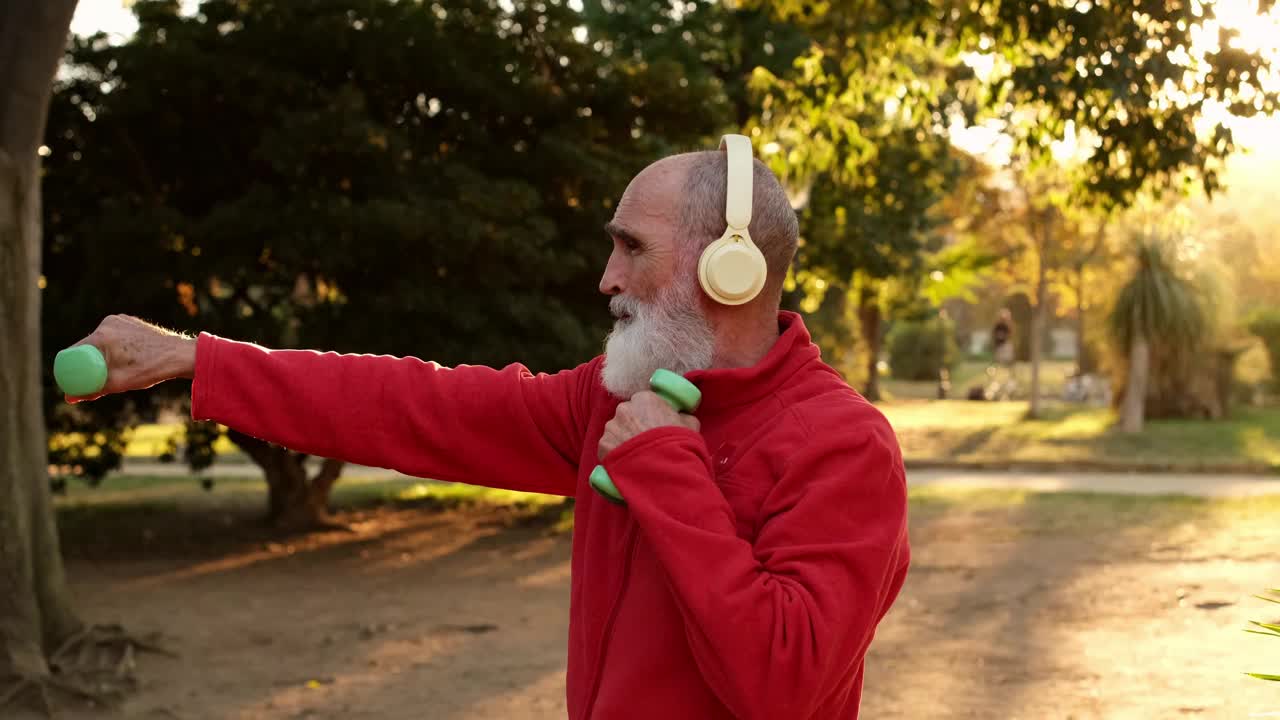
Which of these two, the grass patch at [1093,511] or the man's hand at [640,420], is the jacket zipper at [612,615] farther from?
the grass patch at [1093,511]

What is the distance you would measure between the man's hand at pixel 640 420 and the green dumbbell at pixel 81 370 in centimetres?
89

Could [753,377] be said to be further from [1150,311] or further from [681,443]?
[1150,311]

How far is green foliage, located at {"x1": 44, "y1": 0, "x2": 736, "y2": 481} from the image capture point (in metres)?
9.73

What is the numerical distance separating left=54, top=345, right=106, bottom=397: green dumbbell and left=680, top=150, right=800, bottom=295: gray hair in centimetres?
103

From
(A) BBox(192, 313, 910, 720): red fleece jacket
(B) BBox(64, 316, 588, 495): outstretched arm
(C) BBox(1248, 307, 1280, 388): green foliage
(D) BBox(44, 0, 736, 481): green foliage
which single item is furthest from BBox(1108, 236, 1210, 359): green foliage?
(A) BBox(192, 313, 910, 720): red fleece jacket

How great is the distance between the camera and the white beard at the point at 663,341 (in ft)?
7.89

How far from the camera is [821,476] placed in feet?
7.03

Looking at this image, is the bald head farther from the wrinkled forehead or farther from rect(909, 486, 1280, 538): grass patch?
rect(909, 486, 1280, 538): grass patch

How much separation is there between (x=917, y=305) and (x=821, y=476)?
88.4 ft

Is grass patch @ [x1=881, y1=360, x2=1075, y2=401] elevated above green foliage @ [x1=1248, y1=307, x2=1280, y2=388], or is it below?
below

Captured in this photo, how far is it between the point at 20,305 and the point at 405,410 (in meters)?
5.13

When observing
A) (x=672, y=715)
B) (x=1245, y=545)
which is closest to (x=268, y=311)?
(x=1245, y=545)

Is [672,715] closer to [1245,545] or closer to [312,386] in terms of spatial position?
[312,386]

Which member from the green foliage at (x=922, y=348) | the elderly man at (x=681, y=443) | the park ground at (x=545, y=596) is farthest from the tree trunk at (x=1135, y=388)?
the elderly man at (x=681, y=443)
